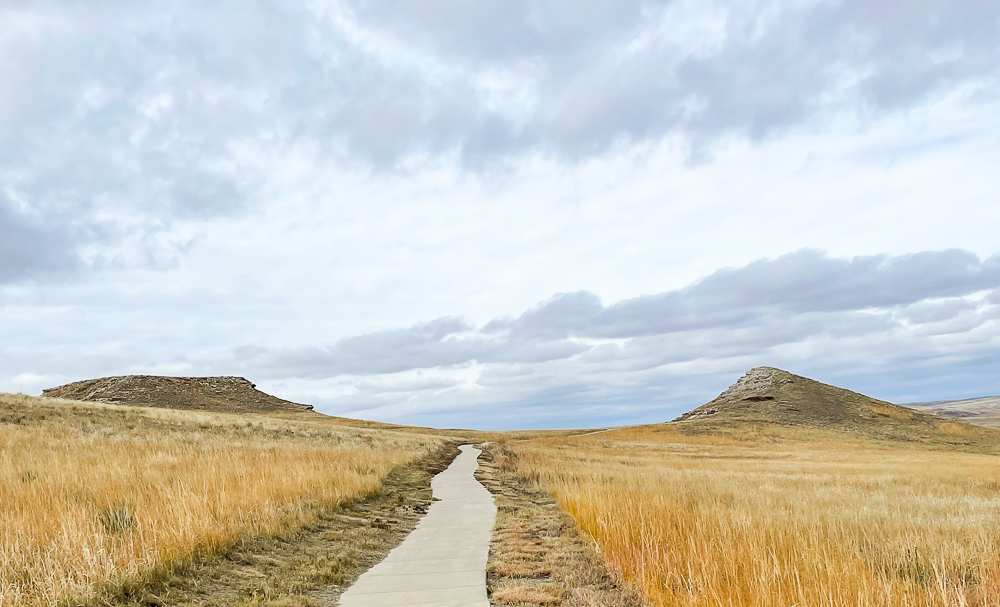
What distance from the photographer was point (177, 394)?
3912 inches

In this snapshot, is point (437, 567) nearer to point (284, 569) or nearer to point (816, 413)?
point (284, 569)

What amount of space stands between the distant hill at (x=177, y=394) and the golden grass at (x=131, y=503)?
76.6m

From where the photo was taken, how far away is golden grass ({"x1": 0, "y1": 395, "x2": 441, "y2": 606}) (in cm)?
671

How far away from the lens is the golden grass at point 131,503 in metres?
6.71

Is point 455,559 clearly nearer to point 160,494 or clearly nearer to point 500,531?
point 500,531

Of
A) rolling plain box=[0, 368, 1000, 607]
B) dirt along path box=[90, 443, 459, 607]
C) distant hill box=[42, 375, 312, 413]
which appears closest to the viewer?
rolling plain box=[0, 368, 1000, 607]

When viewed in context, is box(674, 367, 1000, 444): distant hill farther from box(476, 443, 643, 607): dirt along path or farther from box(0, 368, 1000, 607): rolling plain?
box(476, 443, 643, 607): dirt along path

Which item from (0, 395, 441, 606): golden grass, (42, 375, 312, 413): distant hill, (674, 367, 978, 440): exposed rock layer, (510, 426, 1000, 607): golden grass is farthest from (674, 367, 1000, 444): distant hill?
(42, 375, 312, 413): distant hill

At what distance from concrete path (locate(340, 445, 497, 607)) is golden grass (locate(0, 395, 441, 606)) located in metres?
2.23

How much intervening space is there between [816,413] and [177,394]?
93.5 m

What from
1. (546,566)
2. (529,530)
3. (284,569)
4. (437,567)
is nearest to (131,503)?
(284,569)

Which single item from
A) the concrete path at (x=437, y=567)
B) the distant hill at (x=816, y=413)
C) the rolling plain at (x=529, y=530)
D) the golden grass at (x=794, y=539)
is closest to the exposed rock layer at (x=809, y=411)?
the distant hill at (x=816, y=413)

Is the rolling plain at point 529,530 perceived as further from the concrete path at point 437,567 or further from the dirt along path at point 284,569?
the concrete path at point 437,567

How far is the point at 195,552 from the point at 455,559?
142 inches
